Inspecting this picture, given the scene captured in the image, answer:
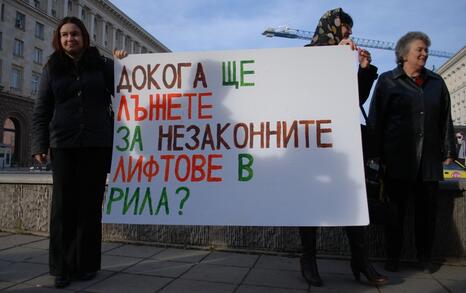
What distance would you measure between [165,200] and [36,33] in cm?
4542

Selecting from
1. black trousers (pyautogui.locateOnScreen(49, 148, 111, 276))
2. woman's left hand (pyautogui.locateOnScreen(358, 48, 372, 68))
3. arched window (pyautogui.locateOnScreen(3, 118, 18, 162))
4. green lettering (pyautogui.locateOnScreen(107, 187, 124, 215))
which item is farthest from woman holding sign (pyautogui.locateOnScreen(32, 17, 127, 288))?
arched window (pyautogui.locateOnScreen(3, 118, 18, 162))

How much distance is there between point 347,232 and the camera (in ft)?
10.6

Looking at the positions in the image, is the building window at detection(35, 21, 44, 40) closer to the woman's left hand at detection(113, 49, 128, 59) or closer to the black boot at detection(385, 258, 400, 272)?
the woman's left hand at detection(113, 49, 128, 59)

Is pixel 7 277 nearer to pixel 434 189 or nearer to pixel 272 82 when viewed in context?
pixel 272 82

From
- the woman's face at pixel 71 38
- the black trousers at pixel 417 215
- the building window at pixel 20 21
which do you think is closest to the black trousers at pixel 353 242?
the black trousers at pixel 417 215

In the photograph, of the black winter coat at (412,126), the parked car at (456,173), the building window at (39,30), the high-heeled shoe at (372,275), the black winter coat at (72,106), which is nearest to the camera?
the high-heeled shoe at (372,275)

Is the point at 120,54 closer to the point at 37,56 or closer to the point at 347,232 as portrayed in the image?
the point at 347,232

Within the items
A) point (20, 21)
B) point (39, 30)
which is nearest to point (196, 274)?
point (20, 21)

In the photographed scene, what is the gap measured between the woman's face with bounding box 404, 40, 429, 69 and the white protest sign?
3.14 ft

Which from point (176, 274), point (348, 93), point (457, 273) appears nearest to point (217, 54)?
point (348, 93)

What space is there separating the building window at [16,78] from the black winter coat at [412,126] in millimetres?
41802

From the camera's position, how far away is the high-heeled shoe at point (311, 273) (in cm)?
320

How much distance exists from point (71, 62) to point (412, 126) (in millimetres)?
2763

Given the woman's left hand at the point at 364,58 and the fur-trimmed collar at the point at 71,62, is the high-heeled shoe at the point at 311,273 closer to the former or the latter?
the woman's left hand at the point at 364,58
